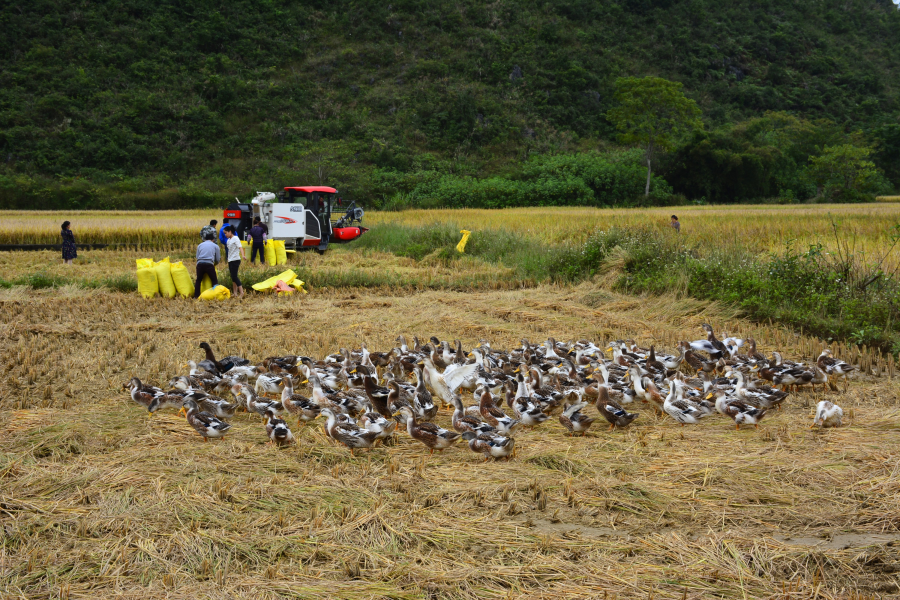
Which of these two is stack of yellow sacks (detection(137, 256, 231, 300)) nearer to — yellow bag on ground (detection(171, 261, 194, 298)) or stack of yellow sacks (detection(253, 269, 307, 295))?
yellow bag on ground (detection(171, 261, 194, 298))

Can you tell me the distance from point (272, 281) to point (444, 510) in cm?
1099

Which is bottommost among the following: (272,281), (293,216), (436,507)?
(436,507)

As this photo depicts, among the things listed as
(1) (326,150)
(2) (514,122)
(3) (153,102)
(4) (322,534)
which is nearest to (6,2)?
(3) (153,102)

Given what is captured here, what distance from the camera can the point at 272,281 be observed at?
14.8 meters

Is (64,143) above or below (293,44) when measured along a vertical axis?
below

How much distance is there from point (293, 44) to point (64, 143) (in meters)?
28.6

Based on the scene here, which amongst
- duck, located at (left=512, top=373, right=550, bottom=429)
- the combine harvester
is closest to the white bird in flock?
duck, located at (left=512, top=373, right=550, bottom=429)

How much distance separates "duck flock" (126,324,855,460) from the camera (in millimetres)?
6184

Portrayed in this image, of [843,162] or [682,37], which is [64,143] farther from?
[682,37]

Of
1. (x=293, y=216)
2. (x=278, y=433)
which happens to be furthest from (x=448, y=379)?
(x=293, y=216)

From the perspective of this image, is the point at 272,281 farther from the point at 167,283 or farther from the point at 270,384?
the point at 270,384

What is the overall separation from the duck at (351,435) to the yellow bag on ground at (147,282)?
30.7ft

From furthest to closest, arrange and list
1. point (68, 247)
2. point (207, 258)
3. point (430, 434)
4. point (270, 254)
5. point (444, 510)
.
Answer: point (68, 247) → point (270, 254) → point (207, 258) → point (430, 434) → point (444, 510)

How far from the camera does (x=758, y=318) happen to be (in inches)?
449
